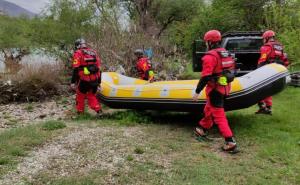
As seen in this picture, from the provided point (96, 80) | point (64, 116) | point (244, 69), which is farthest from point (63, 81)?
point (244, 69)

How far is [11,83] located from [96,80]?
408 centimetres

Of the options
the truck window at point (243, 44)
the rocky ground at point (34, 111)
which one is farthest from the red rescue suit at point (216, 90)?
the truck window at point (243, 44)

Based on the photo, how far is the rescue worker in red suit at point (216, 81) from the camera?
570 centimetres

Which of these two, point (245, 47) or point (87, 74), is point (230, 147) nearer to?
point (87, 74)

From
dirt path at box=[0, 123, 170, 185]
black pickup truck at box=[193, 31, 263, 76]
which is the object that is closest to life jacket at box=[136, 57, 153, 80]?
black pickup truck at box=[193, 31, 263, 76]

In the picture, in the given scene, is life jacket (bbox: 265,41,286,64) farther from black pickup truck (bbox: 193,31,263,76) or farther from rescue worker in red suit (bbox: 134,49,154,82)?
rescue worker in red suit (bbox: 134,49,154,82)

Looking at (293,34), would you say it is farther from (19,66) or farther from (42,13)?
(42,13)

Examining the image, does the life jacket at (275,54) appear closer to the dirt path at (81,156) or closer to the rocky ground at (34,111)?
the dirt path at (81,156)

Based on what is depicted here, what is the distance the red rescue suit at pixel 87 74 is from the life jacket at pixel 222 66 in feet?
9.85

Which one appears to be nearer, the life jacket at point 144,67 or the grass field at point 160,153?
the grass field at point 160,153

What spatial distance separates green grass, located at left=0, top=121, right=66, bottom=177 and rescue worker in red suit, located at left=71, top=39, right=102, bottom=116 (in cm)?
161

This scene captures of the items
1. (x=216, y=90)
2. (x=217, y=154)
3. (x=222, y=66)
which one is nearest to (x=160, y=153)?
(x=217, y=154)

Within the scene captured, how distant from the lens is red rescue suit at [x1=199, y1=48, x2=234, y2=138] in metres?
5.71

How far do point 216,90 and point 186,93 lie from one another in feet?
3.75
